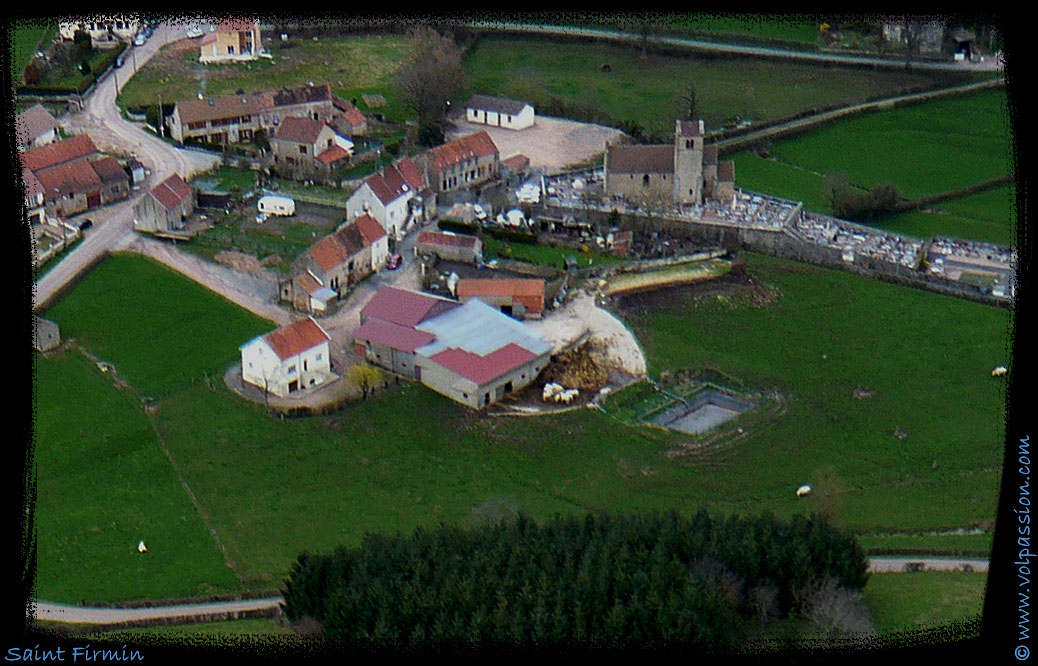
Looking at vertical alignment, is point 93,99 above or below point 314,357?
above

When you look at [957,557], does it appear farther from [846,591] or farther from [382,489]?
[382,489]

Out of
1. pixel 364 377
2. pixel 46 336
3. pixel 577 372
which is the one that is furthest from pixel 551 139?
pixel 46 336

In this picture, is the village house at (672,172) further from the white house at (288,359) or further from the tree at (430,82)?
the white house at (288,359)

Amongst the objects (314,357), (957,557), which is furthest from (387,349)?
(957,557)

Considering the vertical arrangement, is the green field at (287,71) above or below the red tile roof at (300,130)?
above

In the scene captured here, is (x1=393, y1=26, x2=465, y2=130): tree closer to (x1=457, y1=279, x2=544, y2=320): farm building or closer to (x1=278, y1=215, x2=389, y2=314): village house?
(x1=278, y1=215, x2=389, y2=314): village house

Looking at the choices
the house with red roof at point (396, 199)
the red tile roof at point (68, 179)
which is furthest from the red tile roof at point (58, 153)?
the house with red roof at point (396, 199)
